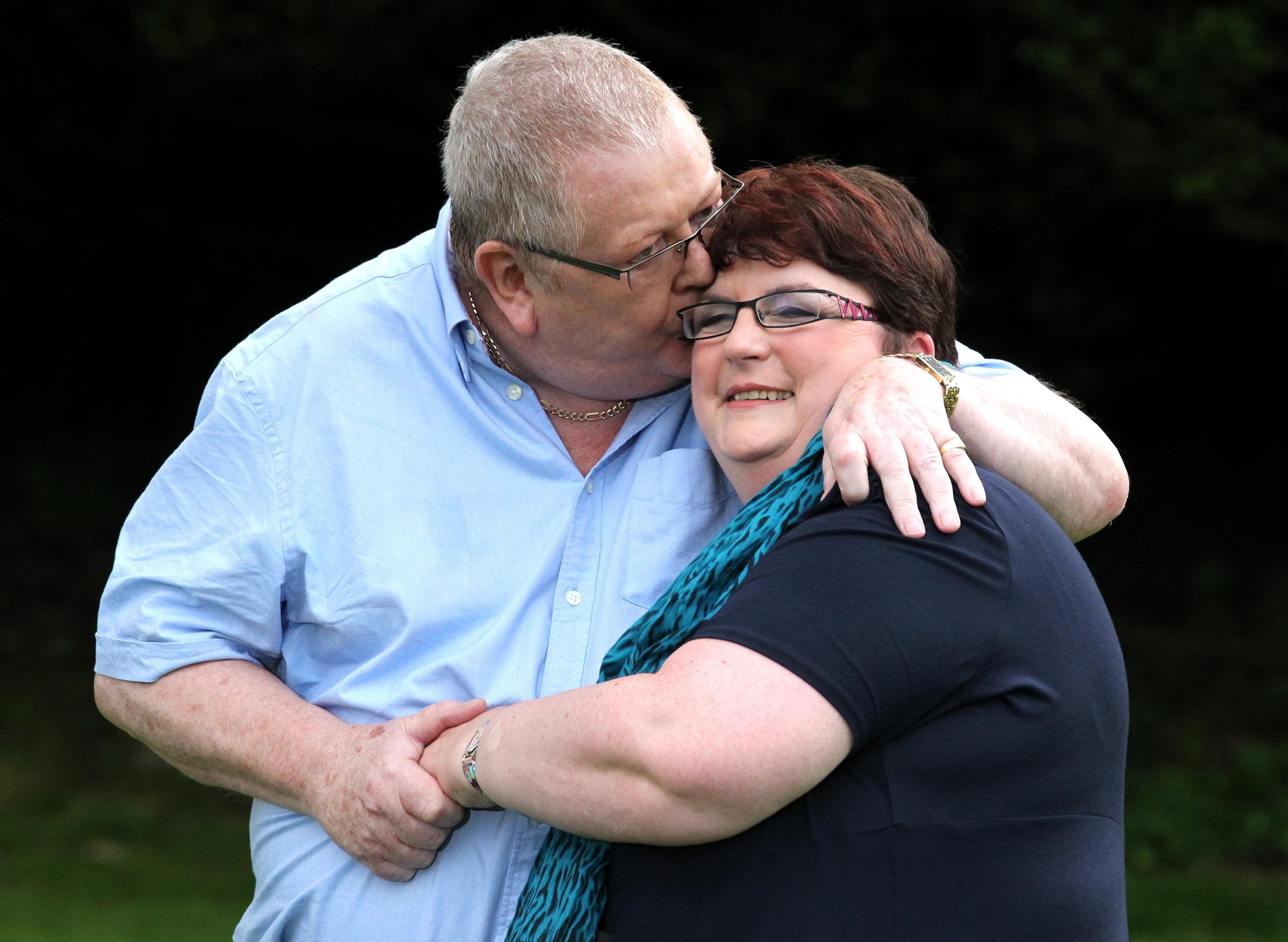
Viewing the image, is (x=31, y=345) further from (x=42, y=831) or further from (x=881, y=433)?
(x=881, y=433)

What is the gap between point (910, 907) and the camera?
1773mm

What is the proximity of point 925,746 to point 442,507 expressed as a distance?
3.28ft

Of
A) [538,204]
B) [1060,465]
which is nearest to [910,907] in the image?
[1060,465]

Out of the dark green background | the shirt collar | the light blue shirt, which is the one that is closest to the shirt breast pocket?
the light blue shirt

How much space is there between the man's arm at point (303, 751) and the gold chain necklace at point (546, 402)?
0.64m

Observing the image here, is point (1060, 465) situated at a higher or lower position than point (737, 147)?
higher

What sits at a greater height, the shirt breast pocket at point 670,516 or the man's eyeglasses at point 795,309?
the man's eyeglasses at point 795,309

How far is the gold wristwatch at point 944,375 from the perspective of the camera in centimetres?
211

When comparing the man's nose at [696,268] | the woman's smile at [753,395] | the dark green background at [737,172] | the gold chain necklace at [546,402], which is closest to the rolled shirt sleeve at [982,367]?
the woman's smile at [753,395]

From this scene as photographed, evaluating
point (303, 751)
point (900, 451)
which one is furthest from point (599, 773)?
point (303, 751)

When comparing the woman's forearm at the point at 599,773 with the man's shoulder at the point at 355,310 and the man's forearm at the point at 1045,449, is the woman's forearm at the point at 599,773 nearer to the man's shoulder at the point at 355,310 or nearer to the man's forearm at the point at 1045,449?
the man's forearm at the point at 1045,449

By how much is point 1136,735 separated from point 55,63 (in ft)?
24.7

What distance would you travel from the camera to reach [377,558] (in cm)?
238

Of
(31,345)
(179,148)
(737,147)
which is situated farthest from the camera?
(31,345)
